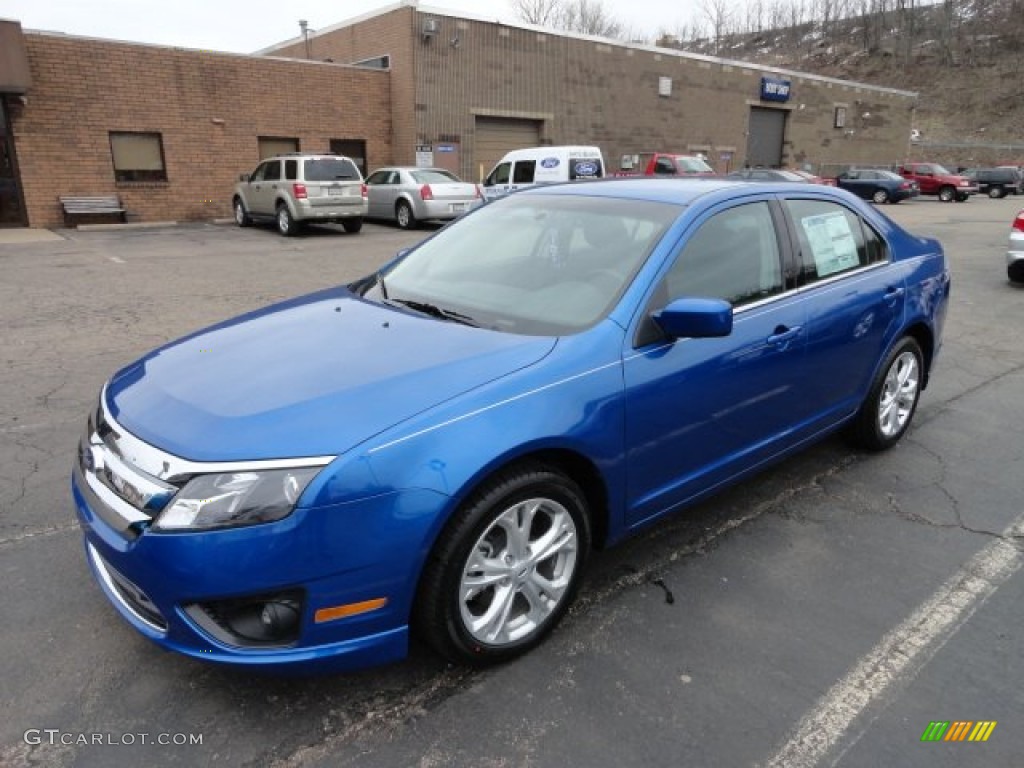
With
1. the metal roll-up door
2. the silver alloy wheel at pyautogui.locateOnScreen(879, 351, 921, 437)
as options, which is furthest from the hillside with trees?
the silver alloy wheel at pyautogui.locateOnScreen(879, 351, 921, 437)

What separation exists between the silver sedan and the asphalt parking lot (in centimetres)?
1447

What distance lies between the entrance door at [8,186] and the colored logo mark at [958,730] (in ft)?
69.8

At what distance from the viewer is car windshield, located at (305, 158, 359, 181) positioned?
54.5 feet

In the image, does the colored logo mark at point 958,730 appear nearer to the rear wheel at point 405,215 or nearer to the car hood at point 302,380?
the car hood at point 302,380

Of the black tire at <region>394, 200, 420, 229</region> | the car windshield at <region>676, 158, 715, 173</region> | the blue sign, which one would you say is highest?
the blue sign

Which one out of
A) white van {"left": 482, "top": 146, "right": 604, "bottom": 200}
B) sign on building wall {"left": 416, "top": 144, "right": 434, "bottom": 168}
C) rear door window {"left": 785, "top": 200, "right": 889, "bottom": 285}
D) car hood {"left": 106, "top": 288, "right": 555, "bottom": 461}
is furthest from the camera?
sign on building wall {"left": 416, "top": 144, "right": 434, "bottom": 168}

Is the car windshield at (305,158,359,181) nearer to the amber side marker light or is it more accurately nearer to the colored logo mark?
the amber side marker light

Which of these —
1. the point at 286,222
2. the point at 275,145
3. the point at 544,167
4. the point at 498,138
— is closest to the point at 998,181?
the point at 498,138

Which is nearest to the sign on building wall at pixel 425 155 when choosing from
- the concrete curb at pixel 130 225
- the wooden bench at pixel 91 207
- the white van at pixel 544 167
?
the white van at pixel 544 167

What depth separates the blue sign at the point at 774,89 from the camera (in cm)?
3400

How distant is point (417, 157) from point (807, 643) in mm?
22275

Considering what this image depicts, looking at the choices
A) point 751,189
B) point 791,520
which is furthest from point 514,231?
point 791,520

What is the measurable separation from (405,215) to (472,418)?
684 inches

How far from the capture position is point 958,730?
2.35 m
